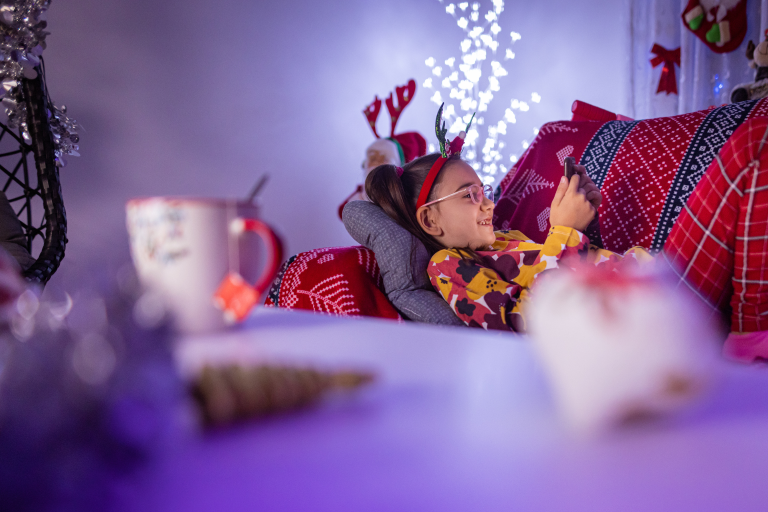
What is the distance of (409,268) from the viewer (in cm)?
106

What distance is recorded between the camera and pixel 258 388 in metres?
0.22

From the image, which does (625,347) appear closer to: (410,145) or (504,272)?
(504,272)

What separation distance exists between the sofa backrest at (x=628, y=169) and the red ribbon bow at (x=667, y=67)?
8.21 feet

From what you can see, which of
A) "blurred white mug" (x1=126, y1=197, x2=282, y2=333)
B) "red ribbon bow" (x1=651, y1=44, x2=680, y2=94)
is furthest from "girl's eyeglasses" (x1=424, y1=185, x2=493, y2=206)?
"red ribbon bow" (x1=651, y1=44, x2=680, y2=94)

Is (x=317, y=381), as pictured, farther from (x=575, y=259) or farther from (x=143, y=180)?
(x=143, y=180)

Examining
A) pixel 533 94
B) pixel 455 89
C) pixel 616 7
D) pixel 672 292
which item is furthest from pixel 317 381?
pixel 616 7

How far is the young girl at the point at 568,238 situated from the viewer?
770 mm

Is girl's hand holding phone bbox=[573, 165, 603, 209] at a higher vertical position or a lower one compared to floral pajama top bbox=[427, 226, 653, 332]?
higher

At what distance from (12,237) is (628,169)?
5.10 ft

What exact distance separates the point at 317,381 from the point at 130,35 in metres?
2.76

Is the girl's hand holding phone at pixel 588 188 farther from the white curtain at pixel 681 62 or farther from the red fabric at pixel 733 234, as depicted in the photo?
the white curtain at pixel 681 62

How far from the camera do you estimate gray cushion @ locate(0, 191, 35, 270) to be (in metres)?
1.06

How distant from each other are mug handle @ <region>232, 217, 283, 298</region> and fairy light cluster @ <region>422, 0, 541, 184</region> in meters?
3.33

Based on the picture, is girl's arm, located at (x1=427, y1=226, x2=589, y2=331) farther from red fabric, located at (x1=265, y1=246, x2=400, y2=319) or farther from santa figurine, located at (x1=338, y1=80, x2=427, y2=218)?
santa figurine, located at (x1=338, y1=80, x2=427, y2=218)
